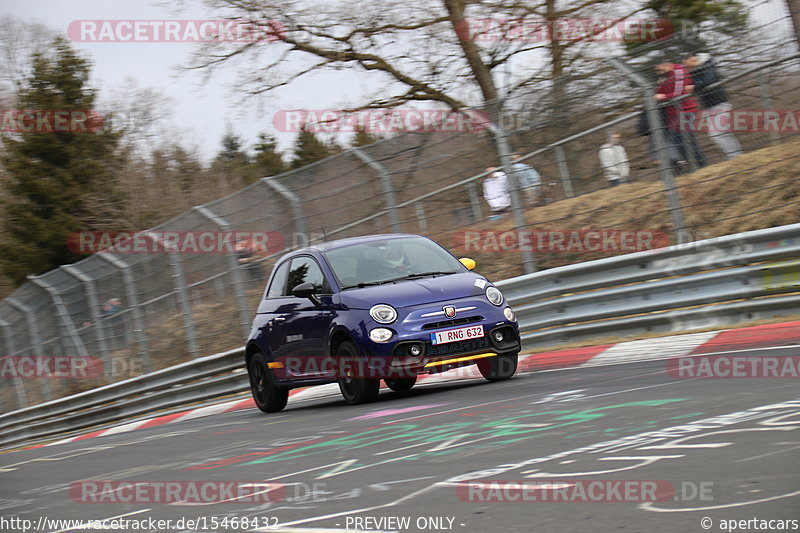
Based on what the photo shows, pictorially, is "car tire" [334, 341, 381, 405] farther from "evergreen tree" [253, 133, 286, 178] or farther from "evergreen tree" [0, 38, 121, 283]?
"evergreen tree" [253, 133, 286, 178]

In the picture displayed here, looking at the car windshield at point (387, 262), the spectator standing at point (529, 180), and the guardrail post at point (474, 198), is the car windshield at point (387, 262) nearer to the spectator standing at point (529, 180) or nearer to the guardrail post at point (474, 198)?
the spectator standing at point (529, 180)

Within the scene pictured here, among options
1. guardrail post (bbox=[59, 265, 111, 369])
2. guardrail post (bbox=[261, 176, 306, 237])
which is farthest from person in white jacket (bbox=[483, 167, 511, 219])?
Answer: guardrail post (bbox=[59, 265, 111, 369])

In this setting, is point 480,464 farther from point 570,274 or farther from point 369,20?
point 369,20

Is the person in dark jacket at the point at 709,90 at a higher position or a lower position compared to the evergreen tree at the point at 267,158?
lower

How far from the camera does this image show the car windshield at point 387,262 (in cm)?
1052

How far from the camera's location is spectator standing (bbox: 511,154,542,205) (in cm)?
1326

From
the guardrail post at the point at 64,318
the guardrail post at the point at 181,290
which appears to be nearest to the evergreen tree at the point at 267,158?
the guardrail post at the point at 64,318

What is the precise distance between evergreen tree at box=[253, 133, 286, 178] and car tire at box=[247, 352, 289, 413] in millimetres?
65264

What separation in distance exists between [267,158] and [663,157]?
71.2 meters

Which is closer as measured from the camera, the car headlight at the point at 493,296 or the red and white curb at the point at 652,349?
the red and white curb at the point at 652,349

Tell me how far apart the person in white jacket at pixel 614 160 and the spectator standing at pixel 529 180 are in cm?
97

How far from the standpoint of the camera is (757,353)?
8.69m

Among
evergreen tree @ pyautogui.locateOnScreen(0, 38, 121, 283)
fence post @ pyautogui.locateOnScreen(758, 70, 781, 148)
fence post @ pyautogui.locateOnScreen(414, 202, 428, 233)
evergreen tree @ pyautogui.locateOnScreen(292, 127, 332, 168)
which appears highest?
evergreen tree @ pyautogui.locateOnScreen(292, 127, 332, 168)

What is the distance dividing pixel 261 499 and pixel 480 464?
117cm
